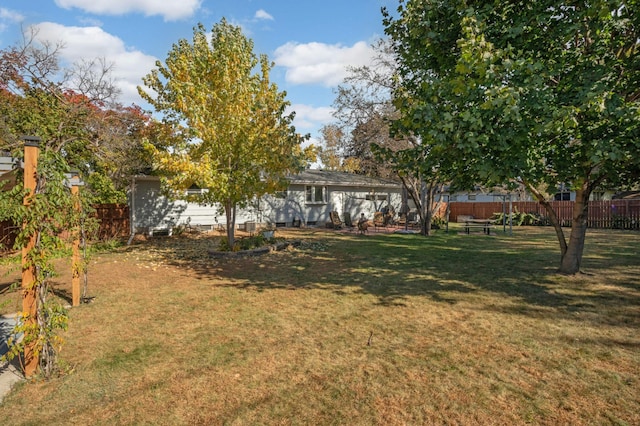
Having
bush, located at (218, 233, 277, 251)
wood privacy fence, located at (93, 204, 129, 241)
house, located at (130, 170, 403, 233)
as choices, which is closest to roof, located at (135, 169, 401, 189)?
Result: house, located at (130, 170, 403, 233)

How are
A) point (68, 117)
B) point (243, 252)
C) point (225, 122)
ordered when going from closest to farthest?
point (225, 122), point (243, 252), point (68, 117)

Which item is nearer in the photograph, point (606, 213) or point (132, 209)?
point (132, 209)

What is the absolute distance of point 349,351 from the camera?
4172 millimetres

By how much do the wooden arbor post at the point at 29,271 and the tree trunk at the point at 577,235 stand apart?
9.68 meters

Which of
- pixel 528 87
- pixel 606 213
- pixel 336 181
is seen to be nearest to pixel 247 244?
pixel 528 87

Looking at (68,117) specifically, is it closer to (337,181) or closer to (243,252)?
(243,252)

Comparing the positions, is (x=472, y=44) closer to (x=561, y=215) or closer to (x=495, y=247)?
(x=495, y=247)

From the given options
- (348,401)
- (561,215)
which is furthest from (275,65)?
(561,215)

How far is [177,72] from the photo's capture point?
10984 mm

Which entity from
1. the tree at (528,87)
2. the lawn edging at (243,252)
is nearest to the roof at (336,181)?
the lawn edging at (243,252)

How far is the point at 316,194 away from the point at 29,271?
19093 millimetres

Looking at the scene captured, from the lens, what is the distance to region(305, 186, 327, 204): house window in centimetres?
2192

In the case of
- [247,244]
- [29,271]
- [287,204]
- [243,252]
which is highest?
[287,204]

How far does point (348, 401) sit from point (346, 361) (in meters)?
0.79
